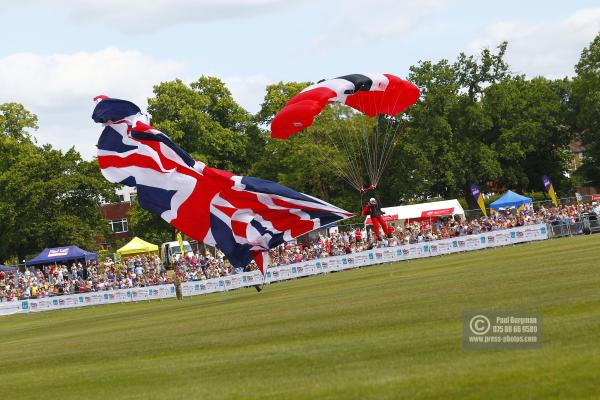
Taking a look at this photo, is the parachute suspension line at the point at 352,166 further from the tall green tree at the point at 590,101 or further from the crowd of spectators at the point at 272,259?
the tall green tree at the point at 590,101

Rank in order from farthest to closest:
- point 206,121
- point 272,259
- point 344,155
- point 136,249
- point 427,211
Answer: point 206,121, point 344,155, point 136,249, point 427,211, point 272,259

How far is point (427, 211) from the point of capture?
6675 cm

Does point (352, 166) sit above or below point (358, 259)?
above

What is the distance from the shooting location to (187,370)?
1421 centimetres

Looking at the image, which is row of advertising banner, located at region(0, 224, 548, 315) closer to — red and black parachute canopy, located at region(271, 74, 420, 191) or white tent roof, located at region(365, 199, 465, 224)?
white tent roof, located at region(365, 199, 465, 224)

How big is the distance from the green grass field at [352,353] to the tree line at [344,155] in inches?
2176

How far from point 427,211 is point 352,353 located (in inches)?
2129

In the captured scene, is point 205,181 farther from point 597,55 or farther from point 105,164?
point 597,55

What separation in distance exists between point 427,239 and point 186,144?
39.3 metres

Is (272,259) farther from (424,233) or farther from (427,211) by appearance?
(427,211)

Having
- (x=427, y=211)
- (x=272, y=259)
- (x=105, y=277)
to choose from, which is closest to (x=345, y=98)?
(x=272, y=259)

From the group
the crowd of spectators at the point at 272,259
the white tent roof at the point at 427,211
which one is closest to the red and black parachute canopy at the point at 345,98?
the crowd of spectators at the point at 272,259

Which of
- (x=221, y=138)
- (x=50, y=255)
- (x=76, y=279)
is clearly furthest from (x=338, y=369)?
(x=221, y=138)

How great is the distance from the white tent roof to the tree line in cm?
1150
